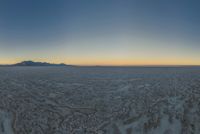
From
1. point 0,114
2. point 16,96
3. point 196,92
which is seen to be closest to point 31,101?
point 16,96

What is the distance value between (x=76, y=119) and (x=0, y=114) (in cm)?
952

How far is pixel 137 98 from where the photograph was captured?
34812mm

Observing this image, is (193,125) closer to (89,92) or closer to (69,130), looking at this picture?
(69,130)

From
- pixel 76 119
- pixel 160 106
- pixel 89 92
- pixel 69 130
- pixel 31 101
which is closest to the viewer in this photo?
pixel 69 130

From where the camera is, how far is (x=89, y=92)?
133ft

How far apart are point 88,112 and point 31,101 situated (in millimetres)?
9095

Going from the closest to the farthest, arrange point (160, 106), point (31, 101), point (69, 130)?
point (69, 130) < point (160, 106) < point (31, 101)

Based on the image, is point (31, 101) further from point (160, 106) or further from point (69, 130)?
point (160, 106)

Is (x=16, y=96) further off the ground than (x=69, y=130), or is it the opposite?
(x=16, y=96)

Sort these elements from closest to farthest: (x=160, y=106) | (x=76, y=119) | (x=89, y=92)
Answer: (x=76, y=119) < (x=160, y=106) < (x=89, y=92)

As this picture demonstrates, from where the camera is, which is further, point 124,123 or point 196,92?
point 196,92

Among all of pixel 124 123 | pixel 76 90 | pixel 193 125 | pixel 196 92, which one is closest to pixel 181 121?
pixel 193 125

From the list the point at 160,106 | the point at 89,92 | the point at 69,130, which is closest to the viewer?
the point at 69,130

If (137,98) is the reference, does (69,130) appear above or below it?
below
